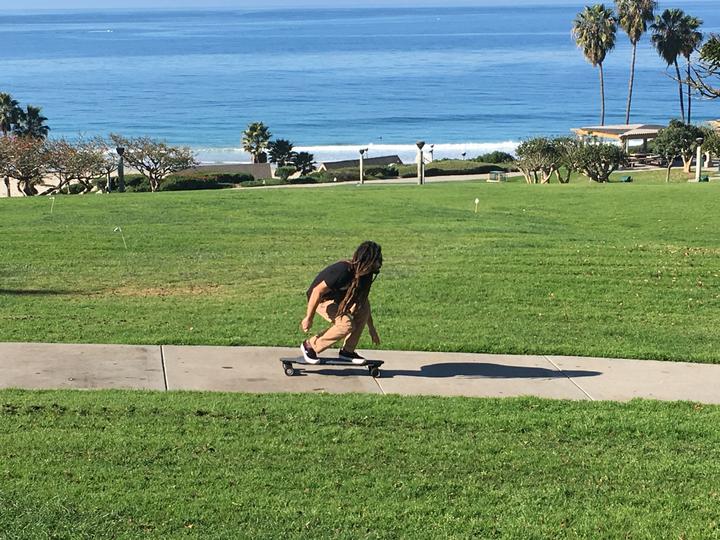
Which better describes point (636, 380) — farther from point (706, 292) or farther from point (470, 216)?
point (470, 216)

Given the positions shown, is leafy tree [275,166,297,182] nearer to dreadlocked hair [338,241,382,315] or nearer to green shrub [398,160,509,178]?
green shrub [398,160,509,178]

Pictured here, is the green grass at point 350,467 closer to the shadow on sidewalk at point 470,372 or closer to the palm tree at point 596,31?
the shadow on sidewalk at point 470,372

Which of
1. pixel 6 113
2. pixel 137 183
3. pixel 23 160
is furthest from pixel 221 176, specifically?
pixel 6 113

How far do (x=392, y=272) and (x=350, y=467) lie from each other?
24.9 ft

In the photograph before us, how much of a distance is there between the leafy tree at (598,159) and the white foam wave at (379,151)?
122 ft

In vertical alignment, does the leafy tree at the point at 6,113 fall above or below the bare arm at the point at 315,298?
above

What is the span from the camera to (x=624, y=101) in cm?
12538

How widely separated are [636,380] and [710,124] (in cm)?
4893

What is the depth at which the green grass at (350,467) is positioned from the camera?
5.82m

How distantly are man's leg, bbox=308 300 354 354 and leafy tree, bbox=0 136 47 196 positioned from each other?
1401 inches

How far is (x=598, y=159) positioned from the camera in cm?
4372

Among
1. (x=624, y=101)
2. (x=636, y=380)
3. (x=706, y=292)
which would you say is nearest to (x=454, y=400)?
(x=636, y=380)

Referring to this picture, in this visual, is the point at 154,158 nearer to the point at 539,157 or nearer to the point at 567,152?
the point at 539,157

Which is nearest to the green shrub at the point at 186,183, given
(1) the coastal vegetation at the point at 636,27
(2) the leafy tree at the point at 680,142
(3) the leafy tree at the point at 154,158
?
(3) the leafy tree at the point at 154,158
